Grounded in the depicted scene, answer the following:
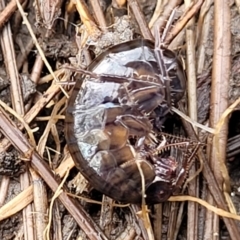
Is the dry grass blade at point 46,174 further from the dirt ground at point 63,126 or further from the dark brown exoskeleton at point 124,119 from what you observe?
the dark brown exoskeleton at point 124,119

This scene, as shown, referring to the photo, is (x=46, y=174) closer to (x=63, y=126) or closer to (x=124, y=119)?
(x=63, y=126)

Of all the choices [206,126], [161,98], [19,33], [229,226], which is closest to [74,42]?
[19,33]

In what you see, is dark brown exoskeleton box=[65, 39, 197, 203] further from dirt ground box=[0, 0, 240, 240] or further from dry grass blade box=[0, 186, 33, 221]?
dry grass blade box=[0, 186, 33, 221]

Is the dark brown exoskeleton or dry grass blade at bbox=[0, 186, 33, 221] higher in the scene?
the dark brown exoskeleton

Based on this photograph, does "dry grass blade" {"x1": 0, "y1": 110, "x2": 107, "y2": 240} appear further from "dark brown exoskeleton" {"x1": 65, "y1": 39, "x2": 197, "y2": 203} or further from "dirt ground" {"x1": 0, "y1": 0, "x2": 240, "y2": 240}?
"dark brown exoskeleton" {"x1": 65, "y1": 39, "x2": 197, "y2": 203}

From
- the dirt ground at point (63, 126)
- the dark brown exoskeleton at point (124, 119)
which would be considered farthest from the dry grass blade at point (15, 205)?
the dark brown exoskeleton at point (124, 119)

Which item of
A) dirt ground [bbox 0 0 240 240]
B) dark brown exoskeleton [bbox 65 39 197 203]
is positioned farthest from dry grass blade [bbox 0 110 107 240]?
dark brown exoskeleton [bbox 65 39 197 203]

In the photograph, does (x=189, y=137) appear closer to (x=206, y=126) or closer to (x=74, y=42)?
(x=206, y=126)
